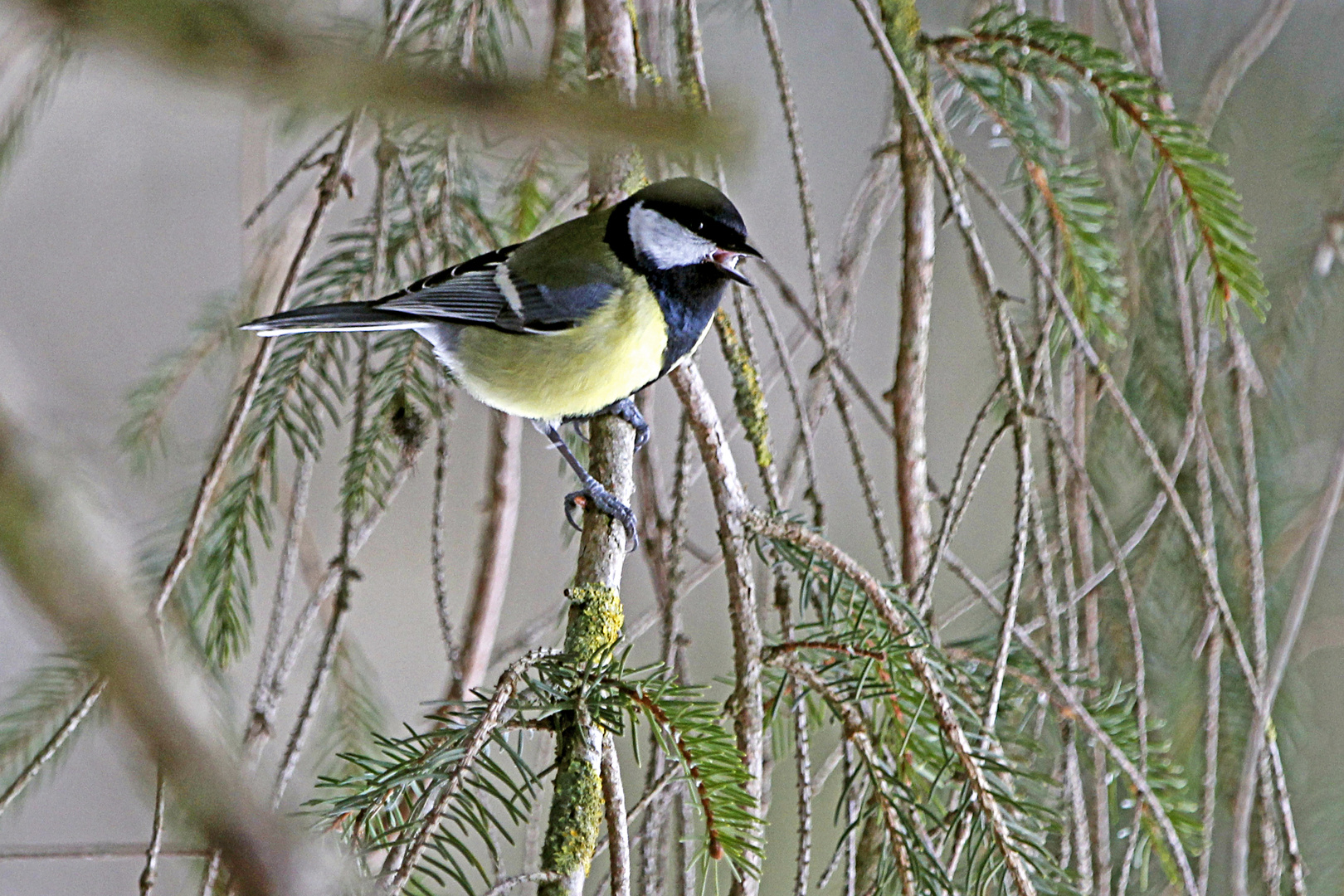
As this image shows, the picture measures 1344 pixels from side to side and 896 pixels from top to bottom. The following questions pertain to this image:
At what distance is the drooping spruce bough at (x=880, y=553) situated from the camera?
29.4 inches

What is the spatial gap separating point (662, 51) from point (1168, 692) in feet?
3.24

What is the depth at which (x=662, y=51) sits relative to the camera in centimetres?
132

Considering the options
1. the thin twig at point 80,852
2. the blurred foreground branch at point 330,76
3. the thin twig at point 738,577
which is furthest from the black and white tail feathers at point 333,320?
the blurred foreground branch at point 330,76

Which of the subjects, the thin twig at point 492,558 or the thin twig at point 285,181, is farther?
the thin twig at point 492,558

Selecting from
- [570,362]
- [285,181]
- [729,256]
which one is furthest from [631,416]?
[285,181]

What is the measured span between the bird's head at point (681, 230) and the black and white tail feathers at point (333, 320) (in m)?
0.27

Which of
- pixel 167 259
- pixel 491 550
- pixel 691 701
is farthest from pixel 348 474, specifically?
pixel 167 259

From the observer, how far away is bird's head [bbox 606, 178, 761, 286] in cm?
128

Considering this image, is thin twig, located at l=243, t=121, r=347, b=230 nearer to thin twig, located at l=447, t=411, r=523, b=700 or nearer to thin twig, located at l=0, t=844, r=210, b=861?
thin twig, located at l=447, t=411, r=523, b=700

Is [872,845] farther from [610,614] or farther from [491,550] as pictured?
[491,550]

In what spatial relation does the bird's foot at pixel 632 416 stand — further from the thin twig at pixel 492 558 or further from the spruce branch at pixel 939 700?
the spruce branch at pixel 939 700

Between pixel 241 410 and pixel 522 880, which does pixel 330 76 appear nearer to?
pixel 522 880

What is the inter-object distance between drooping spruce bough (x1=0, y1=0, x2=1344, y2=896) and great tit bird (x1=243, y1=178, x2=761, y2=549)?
54 mm

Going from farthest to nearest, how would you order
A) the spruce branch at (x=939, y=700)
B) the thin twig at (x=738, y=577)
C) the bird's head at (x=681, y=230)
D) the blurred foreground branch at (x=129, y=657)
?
the bird's head at (x=681, y=230), the thin twig at (x=738, y=577), the spruce branch at (x=939, y=700), the blurred foreground branch at (x=129, y=657)
